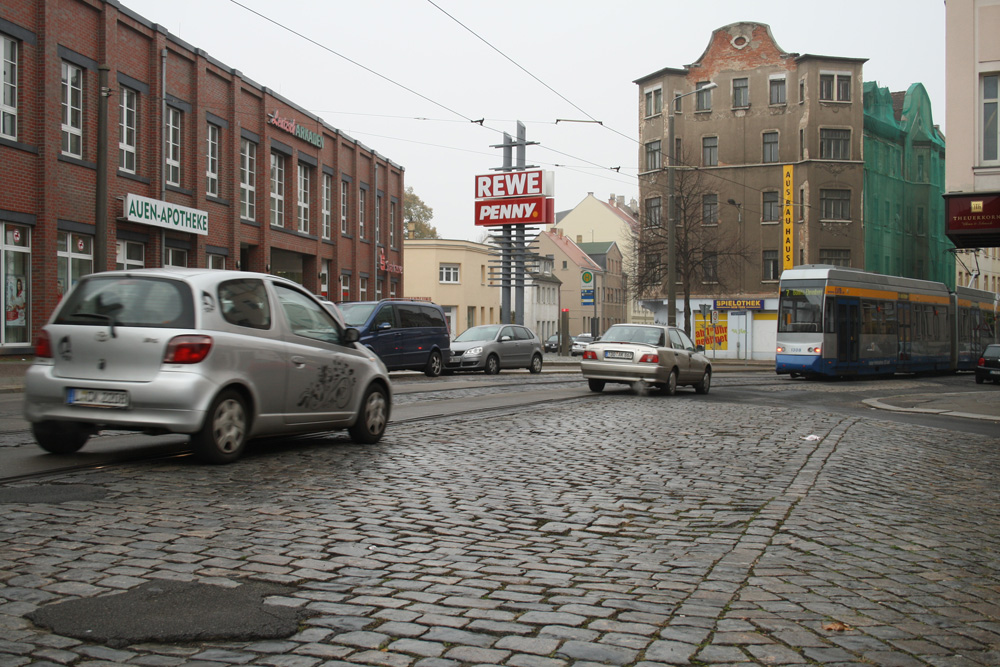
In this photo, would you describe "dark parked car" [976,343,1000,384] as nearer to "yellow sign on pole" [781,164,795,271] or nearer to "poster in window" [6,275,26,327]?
"yellow sign on pole" [781,164,795,271]

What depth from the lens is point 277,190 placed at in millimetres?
35469

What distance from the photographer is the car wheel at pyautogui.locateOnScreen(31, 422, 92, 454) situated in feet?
25.8

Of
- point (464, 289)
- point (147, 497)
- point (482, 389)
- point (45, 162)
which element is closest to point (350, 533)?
point (147, 497)

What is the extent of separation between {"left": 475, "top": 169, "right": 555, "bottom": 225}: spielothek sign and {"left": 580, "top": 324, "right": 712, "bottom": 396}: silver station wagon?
1818 cm

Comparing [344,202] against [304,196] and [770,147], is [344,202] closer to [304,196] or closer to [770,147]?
[304,196]

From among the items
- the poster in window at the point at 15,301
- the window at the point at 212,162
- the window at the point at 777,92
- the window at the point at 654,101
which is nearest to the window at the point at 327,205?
the window at the point at 212,162

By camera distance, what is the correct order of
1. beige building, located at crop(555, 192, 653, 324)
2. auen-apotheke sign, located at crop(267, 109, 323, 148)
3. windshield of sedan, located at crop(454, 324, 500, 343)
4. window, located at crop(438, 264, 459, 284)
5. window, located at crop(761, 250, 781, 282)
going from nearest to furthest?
1. windshield of sedan, located at crop(454, 324, 500, 343)
2. auen-apotheke sign, located at crop(267, 109, 323, 148)
3. window, located at crop(761, 250, 781, 282)
4. window, located at crop(438, 264, 459, 284)
5. beige building, located at crop(555, 192, 653, 324)

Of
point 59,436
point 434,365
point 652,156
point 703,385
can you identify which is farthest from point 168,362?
point 652,156

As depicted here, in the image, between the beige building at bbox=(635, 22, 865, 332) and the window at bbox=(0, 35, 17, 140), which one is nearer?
the window at bbox=(0, 35, 17, 140)

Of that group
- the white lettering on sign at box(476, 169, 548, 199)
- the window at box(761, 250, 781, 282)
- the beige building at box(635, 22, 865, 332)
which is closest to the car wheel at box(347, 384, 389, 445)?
the white lettering on sign at box(476, 169, 548, 199)

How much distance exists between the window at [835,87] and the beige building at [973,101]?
3745cm

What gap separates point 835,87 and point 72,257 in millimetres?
45880

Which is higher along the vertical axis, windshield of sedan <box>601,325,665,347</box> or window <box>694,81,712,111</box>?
window <box>694,81,712,111</box>

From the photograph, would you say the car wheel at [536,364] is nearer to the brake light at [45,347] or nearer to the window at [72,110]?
the window at [72,110]
